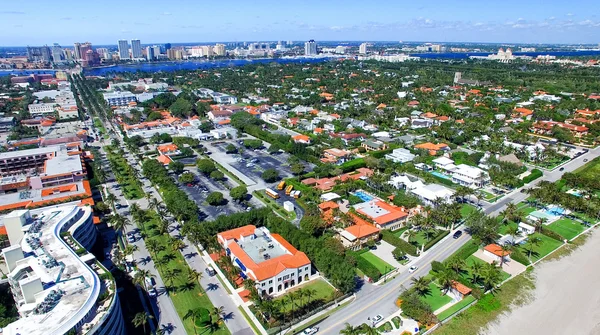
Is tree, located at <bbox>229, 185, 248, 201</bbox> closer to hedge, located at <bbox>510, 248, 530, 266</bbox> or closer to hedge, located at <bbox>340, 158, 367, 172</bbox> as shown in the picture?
hedge, located at <bbox>340, 158, 367, 172</bbox>

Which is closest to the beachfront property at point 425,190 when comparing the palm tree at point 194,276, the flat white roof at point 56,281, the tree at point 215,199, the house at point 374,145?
the house at point 374,145

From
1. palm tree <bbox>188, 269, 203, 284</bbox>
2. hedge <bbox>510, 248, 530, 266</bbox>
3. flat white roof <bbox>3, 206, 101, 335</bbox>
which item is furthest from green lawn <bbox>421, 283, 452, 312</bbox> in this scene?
flat white roof <bbox>3, 206, 101, 335</bbox>

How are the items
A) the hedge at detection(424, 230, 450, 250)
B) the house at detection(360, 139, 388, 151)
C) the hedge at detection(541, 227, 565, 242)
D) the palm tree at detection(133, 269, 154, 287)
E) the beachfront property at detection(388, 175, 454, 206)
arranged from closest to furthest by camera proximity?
the palm tree at detection(133, 269, 154, 287) → the hedge at detection(424, 230, 450, 250) → the hedge at detection(541, 227, 565, 242) → the beachfront property at detection(388, 175, 454, 206) → the house at detection(360, 139, 388, 151)

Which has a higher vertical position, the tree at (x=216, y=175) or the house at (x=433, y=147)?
the house at (x=433, y=147)

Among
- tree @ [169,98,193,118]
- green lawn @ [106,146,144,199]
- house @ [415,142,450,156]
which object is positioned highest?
tree @ [169,98,193,118]

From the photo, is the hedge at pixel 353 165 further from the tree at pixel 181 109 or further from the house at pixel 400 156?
the tree at pixel 181 109

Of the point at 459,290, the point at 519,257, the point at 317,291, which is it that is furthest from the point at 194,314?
the point at 519,257
